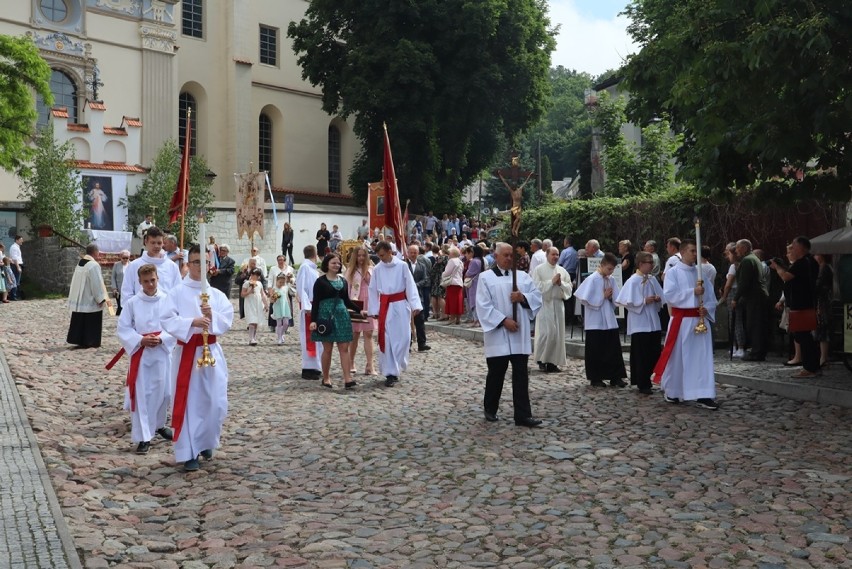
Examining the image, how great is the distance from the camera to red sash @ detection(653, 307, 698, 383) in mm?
11359

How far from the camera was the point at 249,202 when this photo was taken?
34.4 m

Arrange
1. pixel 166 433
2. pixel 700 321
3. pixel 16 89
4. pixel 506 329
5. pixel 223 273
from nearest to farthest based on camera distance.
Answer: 1. pixel 166 433
2. pixel 506 329
3. pixel 700 321
4. pixel 223 273
5. pixel 16 89

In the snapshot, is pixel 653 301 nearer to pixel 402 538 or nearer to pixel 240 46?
pixel 402 538

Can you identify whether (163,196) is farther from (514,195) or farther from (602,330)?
(514,195)

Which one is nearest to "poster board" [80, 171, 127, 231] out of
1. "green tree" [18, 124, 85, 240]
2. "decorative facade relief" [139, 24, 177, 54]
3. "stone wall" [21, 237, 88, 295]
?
"green tree" [18, 124, 85, 240]

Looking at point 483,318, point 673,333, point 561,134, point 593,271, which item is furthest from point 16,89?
point 561,134

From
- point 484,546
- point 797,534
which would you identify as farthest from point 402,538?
point 797,534

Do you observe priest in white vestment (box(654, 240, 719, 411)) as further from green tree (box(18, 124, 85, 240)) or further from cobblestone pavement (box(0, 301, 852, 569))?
green tree (box(18, 124, 85, 240))

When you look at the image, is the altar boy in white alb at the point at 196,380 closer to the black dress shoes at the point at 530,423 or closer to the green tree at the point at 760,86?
the black dress shoes at the point at 530,423

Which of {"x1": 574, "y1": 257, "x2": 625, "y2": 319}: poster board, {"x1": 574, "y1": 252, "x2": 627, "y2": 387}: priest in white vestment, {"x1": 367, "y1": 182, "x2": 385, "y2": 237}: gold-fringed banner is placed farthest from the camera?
{"x1": 367, "y1": 182, "x2": 385, "y2": 237}: gold-fringed banner

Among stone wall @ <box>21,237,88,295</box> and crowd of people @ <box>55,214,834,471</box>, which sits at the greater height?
stone wall @ <box>21,237,88,295</box>

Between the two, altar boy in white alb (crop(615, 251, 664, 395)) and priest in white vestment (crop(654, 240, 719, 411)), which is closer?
priest in white vestment (crop(654, 240, 719, 411))

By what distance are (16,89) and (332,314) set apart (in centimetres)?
1731

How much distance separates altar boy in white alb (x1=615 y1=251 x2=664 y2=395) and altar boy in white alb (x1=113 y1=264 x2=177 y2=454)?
235 inches
